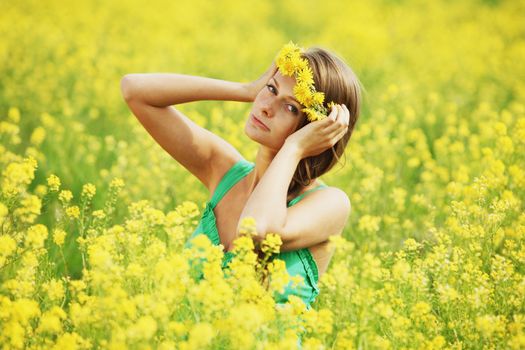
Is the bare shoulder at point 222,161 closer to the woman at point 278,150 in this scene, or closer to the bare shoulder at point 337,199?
the woman at point 278,150

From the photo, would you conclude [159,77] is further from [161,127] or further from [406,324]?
[406,324]

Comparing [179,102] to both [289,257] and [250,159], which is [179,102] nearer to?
[289,257]

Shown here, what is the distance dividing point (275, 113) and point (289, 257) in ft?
1.93

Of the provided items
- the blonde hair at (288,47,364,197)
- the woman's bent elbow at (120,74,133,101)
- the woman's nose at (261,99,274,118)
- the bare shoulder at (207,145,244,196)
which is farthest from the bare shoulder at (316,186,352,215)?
the woman's bent elbow at (120,74,133,101)

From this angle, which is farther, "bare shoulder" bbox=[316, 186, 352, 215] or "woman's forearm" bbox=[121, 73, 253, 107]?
"woman's forearm" bbox=[121, 73, 253, 107]

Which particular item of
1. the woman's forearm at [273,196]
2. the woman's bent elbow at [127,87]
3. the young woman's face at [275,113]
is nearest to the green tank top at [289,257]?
the woman's forearm at [273,196]

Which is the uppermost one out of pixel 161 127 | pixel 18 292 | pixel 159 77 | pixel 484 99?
pixel 159 77

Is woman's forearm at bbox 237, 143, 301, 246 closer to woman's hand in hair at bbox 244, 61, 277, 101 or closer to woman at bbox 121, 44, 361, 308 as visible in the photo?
woman at bbox 121, 44, 361, 308

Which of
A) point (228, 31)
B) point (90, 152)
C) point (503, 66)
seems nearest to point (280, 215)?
point (90, 152)

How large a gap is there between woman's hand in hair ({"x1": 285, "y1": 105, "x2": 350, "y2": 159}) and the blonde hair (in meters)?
0.11

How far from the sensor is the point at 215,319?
7.91 feet

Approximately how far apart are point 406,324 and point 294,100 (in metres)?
0.99

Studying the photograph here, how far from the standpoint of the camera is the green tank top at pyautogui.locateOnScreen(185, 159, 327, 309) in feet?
9.70

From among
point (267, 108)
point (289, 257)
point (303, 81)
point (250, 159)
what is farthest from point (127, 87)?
point (250, 159)
